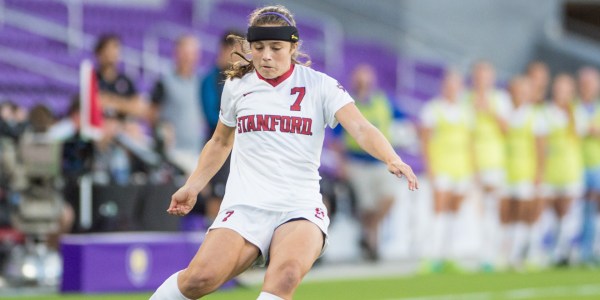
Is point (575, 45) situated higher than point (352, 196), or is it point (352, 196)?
point (575, 45)

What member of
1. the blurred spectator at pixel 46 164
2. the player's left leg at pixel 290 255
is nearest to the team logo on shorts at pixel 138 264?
the blurred spectator at pixel 46 164

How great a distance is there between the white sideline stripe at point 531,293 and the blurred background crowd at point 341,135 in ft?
8.16

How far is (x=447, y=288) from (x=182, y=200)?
7.13 metres

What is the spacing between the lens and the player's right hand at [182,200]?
24.1 feet

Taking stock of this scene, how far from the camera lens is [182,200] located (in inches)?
290

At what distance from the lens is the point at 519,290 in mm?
13977

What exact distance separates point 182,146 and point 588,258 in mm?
7781

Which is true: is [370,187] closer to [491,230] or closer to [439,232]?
[439,232]

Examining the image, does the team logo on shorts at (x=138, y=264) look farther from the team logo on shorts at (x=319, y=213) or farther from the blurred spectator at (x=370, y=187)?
the team logo on shorts at (x=319, y=213)

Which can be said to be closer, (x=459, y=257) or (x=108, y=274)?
(x=108, y=274)

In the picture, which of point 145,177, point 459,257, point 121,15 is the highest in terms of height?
point 121,15

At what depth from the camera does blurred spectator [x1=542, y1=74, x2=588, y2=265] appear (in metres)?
19.0

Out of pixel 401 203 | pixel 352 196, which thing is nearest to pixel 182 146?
pixel 352 196

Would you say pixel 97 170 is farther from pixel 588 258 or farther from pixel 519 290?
pixel 588 258
